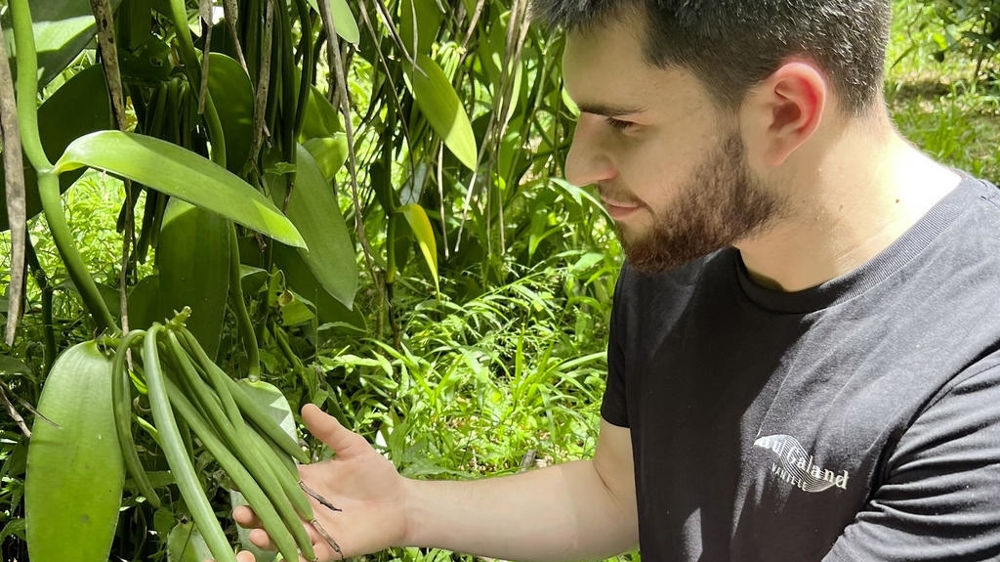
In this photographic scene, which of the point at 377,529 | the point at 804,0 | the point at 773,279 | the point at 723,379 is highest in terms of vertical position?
the point at 804,0

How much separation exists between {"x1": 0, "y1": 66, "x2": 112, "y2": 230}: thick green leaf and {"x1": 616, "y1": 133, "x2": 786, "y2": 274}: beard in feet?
1.68

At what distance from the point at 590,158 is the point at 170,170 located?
53 centimetres

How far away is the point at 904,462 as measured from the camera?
3.00 ft

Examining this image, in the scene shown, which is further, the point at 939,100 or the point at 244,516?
the point at 939,100

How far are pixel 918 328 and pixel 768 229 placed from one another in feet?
0.54

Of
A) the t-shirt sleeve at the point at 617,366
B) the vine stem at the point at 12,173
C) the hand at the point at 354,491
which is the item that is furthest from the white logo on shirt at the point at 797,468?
the vine stem at the point at 12,173

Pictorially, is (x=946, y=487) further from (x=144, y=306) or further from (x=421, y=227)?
(x=421, y=227)

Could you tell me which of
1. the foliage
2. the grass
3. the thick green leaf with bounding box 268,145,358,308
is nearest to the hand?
the thick green leaf with bounding box 268,145,358,308

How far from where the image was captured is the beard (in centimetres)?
102

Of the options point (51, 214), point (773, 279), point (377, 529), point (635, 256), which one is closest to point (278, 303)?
point (377, 529)

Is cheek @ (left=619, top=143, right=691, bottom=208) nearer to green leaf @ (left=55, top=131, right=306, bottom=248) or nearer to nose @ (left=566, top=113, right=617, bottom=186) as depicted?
nose @ (left=566, top=113, right=617, bottom=186)

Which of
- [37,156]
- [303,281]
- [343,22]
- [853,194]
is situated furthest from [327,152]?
[37,156]

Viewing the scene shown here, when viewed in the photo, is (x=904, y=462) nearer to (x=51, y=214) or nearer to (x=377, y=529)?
(x=377, y=529)

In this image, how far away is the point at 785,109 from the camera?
97cm
